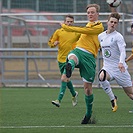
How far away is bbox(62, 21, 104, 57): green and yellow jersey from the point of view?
10469 millimetres

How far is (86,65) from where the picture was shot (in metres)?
10.4

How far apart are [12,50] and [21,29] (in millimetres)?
3111

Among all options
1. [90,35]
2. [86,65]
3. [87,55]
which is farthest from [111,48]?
[86,65]

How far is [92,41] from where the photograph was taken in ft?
35.2

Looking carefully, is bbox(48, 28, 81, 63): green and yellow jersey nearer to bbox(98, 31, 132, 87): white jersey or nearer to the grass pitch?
the grass pitch

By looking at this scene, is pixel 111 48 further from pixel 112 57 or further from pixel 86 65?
pixel 86 65

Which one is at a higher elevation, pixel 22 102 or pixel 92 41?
pixel 92 41

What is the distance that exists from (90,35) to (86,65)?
0.58 meters

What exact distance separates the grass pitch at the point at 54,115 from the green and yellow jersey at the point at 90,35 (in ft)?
3.89

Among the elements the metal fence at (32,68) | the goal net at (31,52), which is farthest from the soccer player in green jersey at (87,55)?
the goal net at (31,52)

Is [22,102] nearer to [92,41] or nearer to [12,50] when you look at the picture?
[92,41]

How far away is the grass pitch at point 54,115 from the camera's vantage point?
30.9 feet

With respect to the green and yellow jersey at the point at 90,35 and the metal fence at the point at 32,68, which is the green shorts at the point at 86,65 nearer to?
the green and yellow jersey at the point at 90,35

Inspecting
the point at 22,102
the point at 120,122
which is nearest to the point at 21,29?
the point at 22,102
